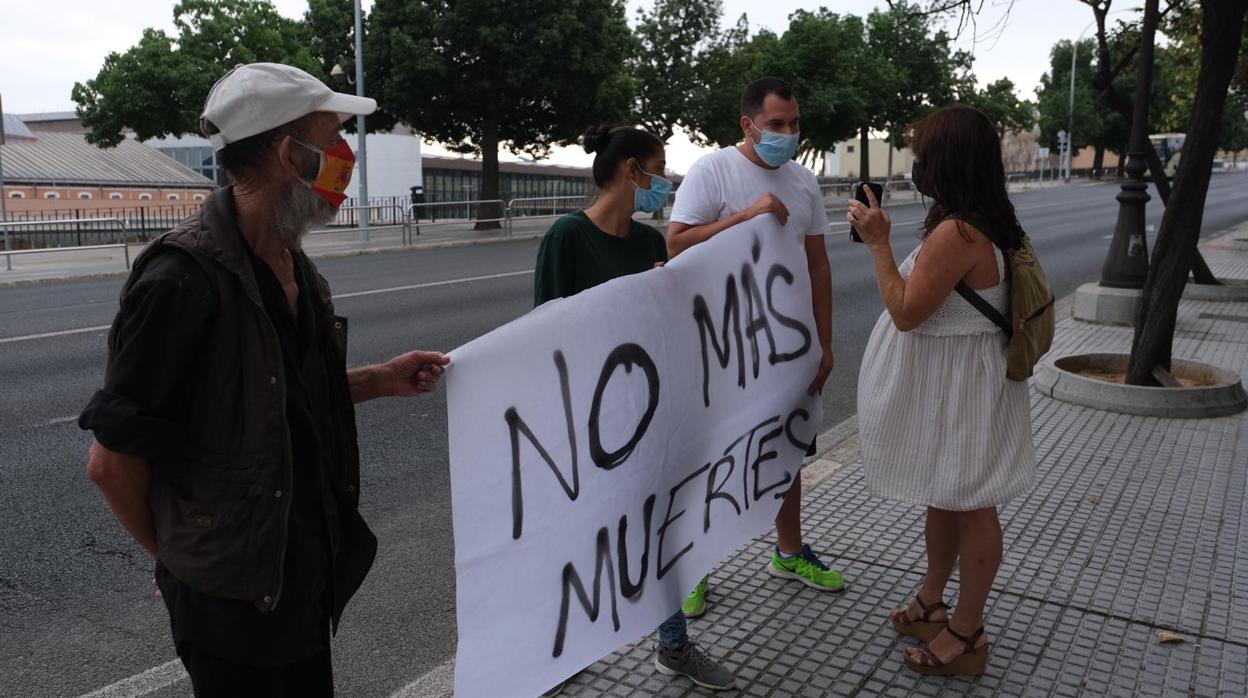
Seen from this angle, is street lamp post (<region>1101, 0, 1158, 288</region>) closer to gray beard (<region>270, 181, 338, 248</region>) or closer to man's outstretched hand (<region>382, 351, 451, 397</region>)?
man's outstretched hand (<region>382, 351, 451, 397</region>)

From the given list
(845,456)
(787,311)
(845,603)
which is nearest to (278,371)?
(787,311)

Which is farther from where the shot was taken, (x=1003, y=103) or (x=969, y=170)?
(x=1003, y=103)

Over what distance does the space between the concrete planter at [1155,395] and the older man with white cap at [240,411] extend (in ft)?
20.0

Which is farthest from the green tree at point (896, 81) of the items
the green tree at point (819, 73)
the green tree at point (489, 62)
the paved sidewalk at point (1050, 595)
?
the paved sidewalk at point (1050, 595)

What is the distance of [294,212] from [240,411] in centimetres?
43

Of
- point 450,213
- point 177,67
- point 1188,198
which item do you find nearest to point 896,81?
point 450,213

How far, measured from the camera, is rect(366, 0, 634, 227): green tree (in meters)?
26.0

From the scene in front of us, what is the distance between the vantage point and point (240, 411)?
1.95 metres

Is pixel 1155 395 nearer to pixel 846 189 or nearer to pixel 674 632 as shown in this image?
pixel 674 632

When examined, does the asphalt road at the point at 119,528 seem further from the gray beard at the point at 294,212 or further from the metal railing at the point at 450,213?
the metal railing at the point at 450,213

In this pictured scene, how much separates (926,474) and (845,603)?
760 millimetres

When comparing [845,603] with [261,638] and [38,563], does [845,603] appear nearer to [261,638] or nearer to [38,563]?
[261,638]

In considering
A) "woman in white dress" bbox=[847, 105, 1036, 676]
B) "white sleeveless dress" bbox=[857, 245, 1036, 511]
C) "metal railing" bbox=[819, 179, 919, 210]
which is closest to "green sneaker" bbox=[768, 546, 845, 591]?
"woman in white dress" bbox=[847, 105, 1036, 676]

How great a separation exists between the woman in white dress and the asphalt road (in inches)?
63.3
